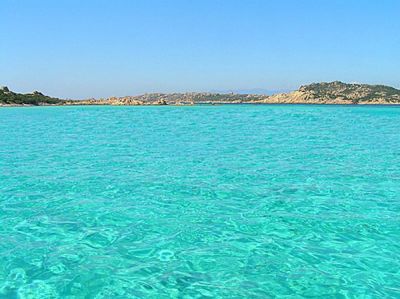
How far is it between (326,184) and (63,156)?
10653 mm

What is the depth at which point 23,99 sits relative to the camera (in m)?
98.1

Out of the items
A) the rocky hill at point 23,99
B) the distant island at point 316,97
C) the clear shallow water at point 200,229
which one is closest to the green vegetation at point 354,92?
the distant island at point 316,97

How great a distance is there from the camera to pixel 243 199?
351 inches

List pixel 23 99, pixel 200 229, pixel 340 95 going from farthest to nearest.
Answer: pixel 340 95 < pixel 23 99 < pixel 200 229

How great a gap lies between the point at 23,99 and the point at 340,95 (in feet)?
400

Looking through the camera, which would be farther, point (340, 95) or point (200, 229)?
point (340, 95)

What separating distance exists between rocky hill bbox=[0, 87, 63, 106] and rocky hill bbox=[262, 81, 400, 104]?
10188 cm

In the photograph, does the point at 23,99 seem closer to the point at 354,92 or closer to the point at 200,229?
the point at 200,229

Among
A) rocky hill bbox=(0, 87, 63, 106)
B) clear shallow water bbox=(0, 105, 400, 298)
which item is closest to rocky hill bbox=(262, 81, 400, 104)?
rocky hill bbox=(0, 87, 63, 106)

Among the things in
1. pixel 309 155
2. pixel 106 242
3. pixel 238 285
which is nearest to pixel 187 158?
pixel 309 155

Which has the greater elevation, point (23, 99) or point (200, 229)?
point (200, 229)

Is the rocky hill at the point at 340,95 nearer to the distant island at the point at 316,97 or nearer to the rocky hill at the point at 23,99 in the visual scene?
the distant island at the point at 316,97

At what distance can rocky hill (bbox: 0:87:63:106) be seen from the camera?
92588mm

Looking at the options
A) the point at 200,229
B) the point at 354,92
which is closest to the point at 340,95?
→ the point at 354,92
